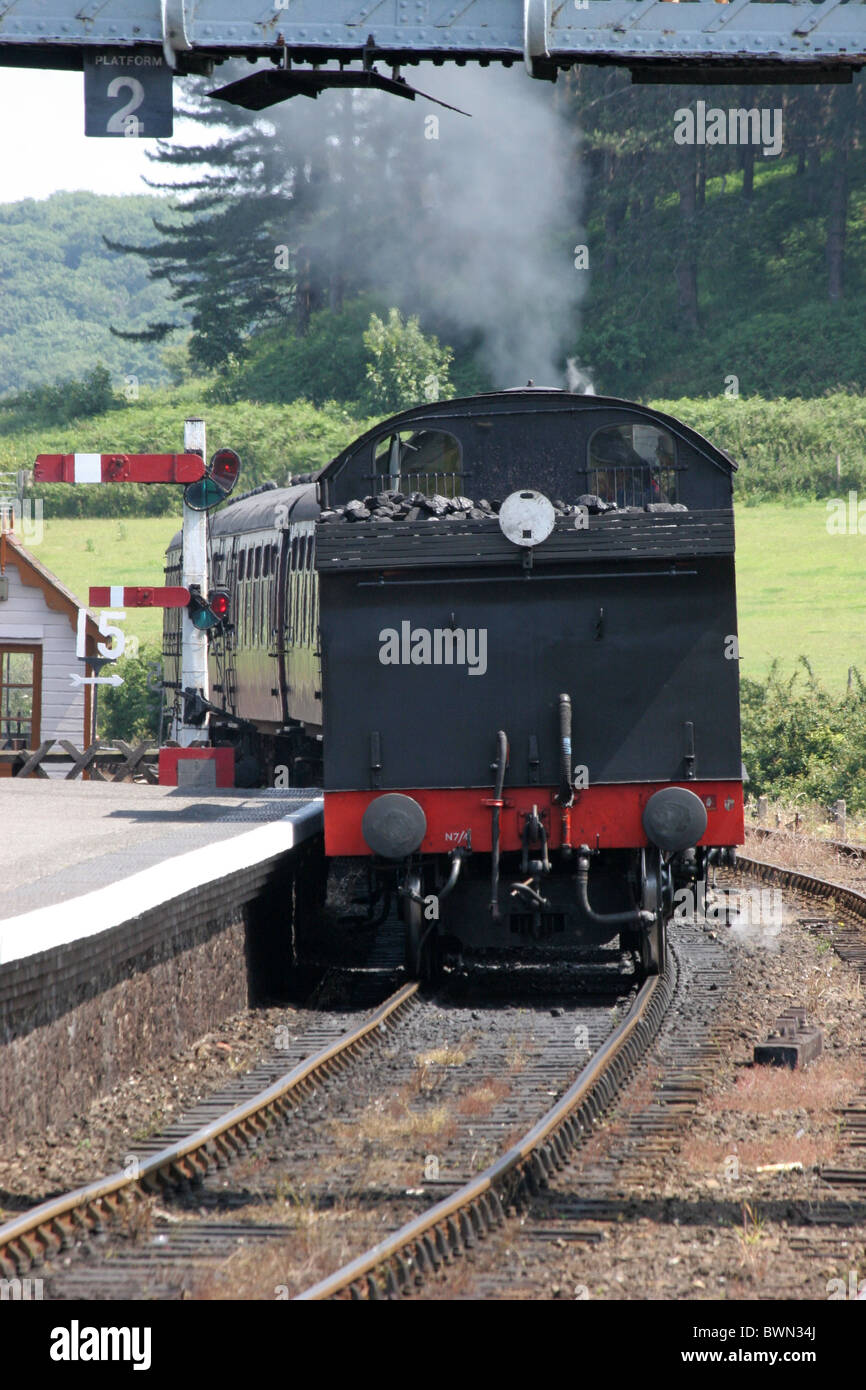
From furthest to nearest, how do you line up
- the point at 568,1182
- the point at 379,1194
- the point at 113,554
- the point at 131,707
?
the point at 113,554 → the point at 131,707 → the point at 568,1182 → the point at 379,1194

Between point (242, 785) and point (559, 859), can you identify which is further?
point (242, 785)

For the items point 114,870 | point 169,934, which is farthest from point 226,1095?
point 114,870

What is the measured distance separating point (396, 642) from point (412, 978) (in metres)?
2.41

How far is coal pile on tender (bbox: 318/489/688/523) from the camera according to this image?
33.0 ft

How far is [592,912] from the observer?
10.1 metres

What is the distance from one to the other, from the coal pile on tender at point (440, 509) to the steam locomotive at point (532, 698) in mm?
17

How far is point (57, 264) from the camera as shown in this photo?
159625 mm

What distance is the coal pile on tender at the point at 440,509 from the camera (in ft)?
33.0

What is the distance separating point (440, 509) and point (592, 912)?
9.08ft

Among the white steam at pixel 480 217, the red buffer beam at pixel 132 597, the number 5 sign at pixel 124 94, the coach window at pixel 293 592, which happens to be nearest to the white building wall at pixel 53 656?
the red buffer beam at pixel 132 597

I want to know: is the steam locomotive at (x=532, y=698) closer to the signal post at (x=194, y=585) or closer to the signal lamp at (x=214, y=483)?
the signal post at (x=194, y=585)

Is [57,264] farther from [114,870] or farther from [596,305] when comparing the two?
[114,870]

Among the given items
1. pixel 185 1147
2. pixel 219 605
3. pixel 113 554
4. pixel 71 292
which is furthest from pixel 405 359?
pixel 71 292

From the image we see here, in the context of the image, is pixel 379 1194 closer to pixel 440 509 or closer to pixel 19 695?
pixel 440 509
